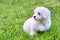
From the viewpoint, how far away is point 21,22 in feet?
15.6

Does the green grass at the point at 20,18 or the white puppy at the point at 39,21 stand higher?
the white puppy at the point at 39,21

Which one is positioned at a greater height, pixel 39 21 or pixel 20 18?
Result: pixel 39 21

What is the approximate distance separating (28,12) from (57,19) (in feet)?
3.10

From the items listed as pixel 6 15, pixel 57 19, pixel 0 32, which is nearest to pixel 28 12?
pixel 6 15

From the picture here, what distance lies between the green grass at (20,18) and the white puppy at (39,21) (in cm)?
11

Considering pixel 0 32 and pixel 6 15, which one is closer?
pixel 0 32

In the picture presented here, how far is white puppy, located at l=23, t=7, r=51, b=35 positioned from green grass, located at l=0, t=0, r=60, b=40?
111 mm

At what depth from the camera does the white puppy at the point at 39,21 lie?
3.87 meters

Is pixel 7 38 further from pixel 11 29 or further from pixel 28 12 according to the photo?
pixel 28 12

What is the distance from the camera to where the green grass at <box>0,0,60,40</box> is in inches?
161

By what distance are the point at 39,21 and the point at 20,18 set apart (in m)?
1.13

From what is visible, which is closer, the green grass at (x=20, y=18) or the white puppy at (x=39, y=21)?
the white puppy at (x=39, y=21)

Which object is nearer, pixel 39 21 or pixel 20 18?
pixel 39 21

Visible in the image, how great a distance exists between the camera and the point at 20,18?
504 cm
